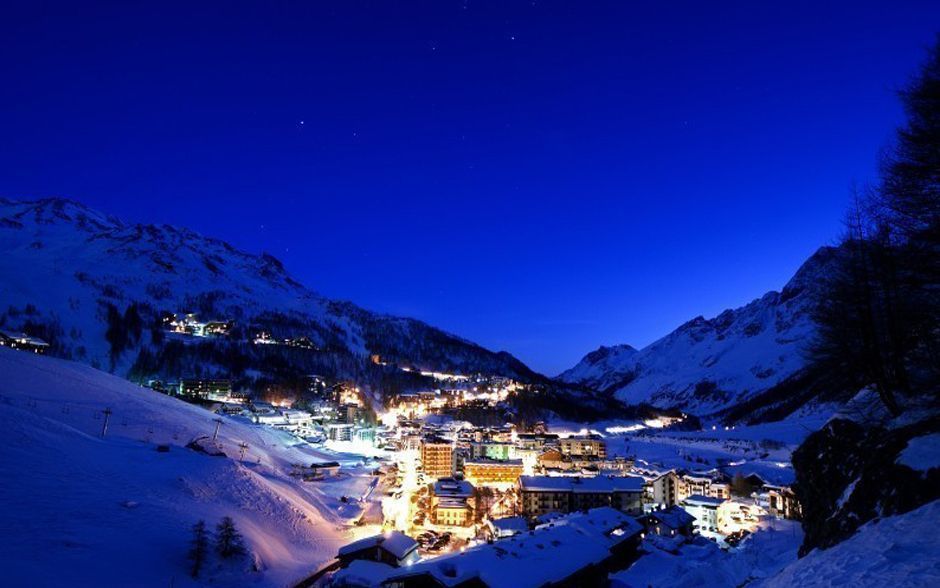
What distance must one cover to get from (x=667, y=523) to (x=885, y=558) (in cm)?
4533

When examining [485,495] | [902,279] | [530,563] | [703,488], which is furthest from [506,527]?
[703,488]

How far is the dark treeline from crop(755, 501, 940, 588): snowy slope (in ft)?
17.8

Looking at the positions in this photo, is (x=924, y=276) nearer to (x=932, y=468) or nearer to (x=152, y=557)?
(x=932, y=468)

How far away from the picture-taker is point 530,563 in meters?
27.2

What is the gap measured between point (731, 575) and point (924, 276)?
1648 cm

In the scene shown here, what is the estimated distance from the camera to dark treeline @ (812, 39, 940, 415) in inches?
509

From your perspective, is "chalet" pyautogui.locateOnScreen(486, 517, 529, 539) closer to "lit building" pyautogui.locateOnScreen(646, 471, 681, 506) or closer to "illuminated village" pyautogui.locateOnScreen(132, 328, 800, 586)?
"illuminated village" pyautogui.locateOnScreen(132, 328, 800, 586)

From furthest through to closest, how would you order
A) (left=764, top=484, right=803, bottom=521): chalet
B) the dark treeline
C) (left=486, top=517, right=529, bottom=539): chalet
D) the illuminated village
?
(left=764, top=484, right=803, bottom=521): chalet → (left=486, top=517, right=529, bottom=539): chalet → the illuminated village → the dark treeline

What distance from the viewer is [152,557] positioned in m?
25.6

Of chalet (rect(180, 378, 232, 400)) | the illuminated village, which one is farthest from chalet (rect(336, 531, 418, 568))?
chalet (rect(180, 378, 232, 400))

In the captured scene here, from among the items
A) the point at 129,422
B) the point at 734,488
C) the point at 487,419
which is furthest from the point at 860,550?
the point at 487,419

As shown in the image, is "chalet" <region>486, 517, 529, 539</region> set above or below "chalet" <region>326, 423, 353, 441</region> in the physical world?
below

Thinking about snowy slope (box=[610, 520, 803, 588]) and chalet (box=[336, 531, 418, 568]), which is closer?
snowy slope (box=[610, 520, 803, 588])

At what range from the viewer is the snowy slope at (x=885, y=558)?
8.05 m
